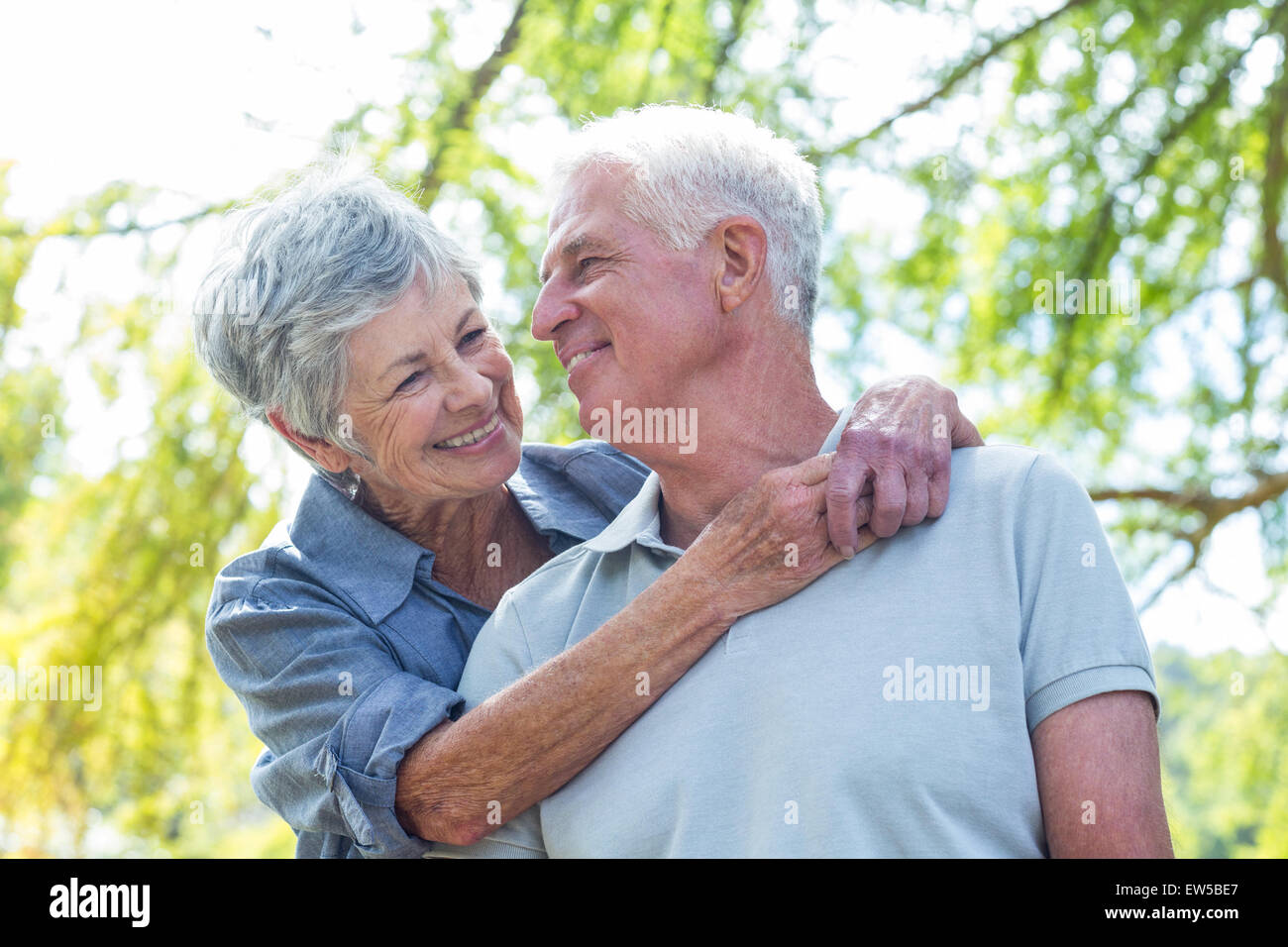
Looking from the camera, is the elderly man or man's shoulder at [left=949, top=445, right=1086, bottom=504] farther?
man's shoulder at [left=949, top=445, right=1086, bottom=504]

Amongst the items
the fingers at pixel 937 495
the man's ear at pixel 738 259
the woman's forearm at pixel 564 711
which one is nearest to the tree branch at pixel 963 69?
the man's ear at pixel 738 259

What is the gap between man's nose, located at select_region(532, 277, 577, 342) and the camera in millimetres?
2135

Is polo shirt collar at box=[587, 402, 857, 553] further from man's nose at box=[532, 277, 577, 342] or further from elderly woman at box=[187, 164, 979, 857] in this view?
man's nose at box=[532, 277, 577, 342]

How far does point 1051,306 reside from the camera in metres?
4.75

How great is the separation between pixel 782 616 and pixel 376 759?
73 cm

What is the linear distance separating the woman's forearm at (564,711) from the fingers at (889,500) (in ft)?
0.92

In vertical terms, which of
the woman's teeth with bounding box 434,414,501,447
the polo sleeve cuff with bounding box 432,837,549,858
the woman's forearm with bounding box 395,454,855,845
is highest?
the woman's teeth with bounding box 434,414,501,447

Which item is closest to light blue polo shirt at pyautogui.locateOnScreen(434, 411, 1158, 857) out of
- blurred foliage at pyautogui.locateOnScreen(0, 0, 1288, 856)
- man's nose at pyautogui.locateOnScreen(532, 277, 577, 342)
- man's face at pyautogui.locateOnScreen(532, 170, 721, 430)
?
man's face at pyautogui.locateOnScreen(532, 170, 721, 430)

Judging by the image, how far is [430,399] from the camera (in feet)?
7.77

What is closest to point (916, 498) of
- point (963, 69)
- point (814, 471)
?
point (814, 471)

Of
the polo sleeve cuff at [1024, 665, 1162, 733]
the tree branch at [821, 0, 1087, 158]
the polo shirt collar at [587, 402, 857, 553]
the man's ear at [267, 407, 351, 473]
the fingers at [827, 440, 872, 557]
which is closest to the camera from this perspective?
the polo sleeve cuff at [1024, 665, 1162, 733]

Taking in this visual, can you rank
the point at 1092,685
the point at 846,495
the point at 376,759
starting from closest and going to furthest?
the point at 1092,685 → the point at 846,495 → the point at 376,759

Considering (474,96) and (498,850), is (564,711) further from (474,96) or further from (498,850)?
(474,96)

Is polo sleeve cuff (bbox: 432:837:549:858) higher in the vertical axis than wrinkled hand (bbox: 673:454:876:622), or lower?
lower
